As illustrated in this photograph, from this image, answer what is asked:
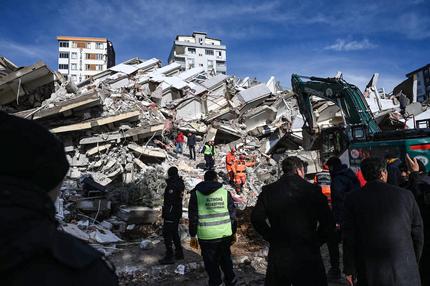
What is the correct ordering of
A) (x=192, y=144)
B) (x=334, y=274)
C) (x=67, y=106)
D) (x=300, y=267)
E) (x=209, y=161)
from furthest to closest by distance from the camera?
(x=192, y=144)
(x=209, y=161)
(x=67, y=106)
(x=334, y=274)
(x=300, y=267)

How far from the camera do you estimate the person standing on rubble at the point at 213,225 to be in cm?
Answer: 402

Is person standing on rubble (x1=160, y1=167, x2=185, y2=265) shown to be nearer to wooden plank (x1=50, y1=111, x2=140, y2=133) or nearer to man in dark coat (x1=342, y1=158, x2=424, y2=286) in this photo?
man in dark coat (x1=342, y1=158, x2=424, y2=286)

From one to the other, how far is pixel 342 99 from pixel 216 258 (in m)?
5.54

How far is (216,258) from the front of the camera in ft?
13.3

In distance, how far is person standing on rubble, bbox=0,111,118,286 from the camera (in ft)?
2.37

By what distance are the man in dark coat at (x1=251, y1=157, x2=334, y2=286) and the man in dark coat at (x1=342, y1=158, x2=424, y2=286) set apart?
29 cm

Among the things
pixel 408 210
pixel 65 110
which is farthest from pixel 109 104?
pixel 408 210

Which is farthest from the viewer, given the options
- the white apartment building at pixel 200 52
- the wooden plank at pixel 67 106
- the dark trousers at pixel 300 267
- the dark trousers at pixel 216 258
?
the white apartment building at pixel 200 52

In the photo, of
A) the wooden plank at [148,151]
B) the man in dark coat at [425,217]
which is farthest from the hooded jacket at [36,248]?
the wooden plank at [148,151]

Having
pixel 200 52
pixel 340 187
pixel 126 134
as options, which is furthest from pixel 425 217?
pixel 200 52

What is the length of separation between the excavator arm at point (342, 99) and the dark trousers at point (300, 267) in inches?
210

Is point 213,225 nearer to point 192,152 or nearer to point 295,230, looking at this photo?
point 295,230

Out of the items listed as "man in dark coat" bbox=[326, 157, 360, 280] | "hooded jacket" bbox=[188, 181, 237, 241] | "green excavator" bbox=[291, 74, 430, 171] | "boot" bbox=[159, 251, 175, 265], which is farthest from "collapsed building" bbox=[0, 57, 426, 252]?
"man in dark coat" bbox=[326, 157, 360, 280]

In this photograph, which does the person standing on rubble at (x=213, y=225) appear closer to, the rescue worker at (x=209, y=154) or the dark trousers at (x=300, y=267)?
the dark trousers at (x=300, y=267)
